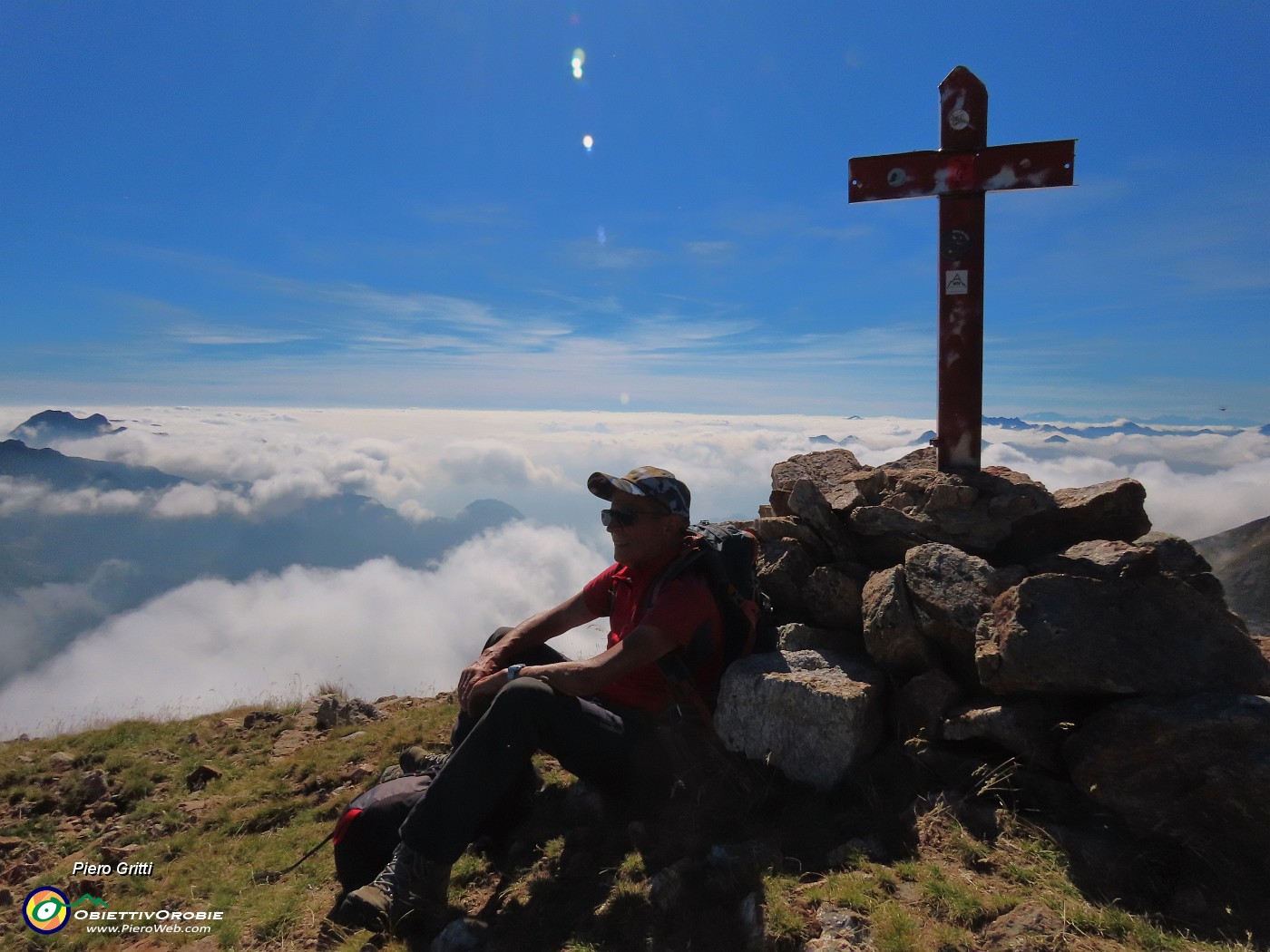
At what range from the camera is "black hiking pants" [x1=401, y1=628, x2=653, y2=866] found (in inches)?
167

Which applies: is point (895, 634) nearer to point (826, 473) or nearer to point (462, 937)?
point (826, 473)

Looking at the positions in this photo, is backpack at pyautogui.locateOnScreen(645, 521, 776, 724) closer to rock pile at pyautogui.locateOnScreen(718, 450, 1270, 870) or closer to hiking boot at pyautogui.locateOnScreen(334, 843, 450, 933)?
rock pile at pyautogui.locateOnScreen(718, 450, 1270, 870)

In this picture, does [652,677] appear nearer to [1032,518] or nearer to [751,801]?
[751,801]

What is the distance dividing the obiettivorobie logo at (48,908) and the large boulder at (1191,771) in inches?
298

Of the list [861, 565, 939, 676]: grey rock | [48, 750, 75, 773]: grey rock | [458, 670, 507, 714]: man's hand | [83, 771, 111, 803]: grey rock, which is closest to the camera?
[458, 670, 507, 714]: man's hand

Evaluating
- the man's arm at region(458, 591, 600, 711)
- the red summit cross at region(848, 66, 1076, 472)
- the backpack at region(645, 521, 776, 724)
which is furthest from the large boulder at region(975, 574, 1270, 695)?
the man's arm at region(458, 591, 600, 711)

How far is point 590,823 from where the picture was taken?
511 cm

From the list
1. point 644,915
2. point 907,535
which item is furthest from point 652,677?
point 907,535

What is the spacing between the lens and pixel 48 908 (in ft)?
18.7

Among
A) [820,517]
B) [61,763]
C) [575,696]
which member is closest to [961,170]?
[820,517]

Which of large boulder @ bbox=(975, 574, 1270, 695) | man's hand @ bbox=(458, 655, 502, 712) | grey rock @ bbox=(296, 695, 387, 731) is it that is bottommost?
grey rock @ bbox=(296, 695, 387, 731)

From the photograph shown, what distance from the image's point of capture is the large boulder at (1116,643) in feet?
13.7

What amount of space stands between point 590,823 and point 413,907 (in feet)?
4.39

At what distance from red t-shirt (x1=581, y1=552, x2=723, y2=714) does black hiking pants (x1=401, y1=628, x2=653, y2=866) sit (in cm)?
17
